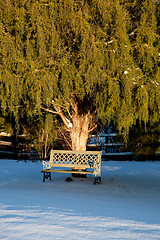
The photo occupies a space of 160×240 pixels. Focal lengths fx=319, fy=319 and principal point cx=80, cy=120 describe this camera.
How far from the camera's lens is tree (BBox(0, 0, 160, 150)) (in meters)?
6.94

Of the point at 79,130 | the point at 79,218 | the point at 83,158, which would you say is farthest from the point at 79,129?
the point at 79,218

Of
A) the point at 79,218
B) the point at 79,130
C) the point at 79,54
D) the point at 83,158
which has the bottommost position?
the point at 79,218

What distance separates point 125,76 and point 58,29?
1.85 m

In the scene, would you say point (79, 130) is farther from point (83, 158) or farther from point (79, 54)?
point (79, 54)

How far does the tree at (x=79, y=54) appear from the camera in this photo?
6938 millimetres

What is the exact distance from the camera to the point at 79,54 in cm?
700

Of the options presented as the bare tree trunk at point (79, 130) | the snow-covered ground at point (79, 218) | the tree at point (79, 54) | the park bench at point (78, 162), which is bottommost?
the snow-covered ground at point (79, 218)

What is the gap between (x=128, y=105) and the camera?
286 inches

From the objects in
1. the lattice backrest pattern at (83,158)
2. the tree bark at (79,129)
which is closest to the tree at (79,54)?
the lattice backrest pattern at (83,158)

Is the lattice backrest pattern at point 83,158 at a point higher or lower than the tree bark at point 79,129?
lower

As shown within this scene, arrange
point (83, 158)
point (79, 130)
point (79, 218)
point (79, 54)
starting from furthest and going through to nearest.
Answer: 1. point (79, 130)
2. point (83, 158)
3. point (79, 54)
4. point (79, 218)

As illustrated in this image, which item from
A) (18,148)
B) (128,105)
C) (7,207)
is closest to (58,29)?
(128,105)

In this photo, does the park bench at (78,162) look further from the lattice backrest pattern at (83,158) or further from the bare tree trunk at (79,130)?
the bare tree trunk at (79,130)

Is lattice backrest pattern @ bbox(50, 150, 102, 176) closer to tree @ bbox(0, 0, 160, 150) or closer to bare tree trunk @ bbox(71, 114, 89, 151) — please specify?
bare tree trunk @ bbox(71, 114, 89, 151)
